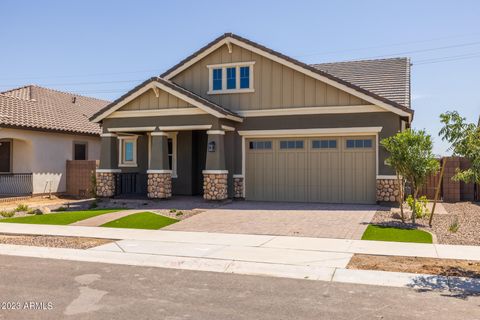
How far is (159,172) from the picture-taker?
61.5 ft

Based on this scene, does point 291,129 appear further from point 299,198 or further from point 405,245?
point 405,245

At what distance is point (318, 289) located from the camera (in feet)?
24.2

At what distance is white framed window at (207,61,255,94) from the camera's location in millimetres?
19859

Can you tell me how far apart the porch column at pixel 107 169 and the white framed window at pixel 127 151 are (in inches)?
87.7

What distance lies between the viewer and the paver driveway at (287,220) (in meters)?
12.7

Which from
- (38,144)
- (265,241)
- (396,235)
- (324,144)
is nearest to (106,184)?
(38,144)

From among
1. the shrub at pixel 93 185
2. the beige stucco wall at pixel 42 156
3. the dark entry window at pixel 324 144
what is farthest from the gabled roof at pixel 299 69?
the beige stucco wall at pixel 42 156

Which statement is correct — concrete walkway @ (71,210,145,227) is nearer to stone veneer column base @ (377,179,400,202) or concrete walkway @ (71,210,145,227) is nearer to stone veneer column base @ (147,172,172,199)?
stone veneer column base @ (147,172,172,199)

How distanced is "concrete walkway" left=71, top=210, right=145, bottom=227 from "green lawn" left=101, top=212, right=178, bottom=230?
30 centimetres

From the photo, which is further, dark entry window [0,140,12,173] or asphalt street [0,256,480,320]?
dark entry window [0,140,12,173]

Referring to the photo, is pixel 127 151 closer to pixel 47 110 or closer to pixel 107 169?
pixel 107 169

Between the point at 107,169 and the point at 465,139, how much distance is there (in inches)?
586

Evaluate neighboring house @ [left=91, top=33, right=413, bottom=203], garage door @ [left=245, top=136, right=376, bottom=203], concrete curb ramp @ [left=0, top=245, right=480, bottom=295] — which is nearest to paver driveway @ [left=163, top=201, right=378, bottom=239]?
garage door @ [left=245, top=136, right=376, bottom=203]

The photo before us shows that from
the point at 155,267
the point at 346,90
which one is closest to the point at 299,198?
the point at 346,90
